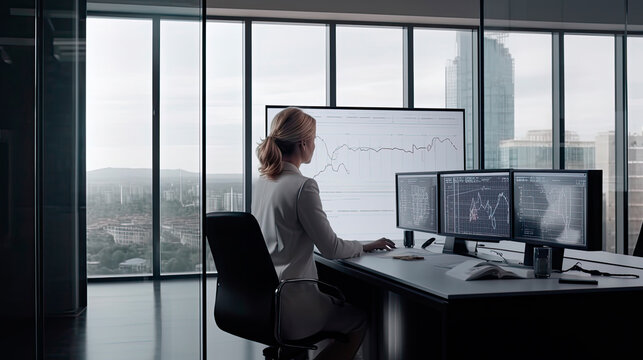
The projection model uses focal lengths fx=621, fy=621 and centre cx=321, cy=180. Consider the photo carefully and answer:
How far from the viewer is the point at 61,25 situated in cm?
238

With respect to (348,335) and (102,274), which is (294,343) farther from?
(102,274)

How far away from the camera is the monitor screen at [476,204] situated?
2980mm

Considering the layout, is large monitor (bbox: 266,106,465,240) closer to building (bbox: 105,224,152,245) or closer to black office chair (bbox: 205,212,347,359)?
black office chair (bbox: 205,212,347,359)

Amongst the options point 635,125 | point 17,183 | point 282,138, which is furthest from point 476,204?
point 635,125

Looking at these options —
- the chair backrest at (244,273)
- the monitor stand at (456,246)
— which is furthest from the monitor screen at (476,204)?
the chair backrest at (244,273)

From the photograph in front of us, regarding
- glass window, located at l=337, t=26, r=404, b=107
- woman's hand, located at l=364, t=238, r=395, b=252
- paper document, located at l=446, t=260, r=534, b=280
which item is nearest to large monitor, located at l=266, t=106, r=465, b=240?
glass window, located at l=337, t=26, r=404, b=107

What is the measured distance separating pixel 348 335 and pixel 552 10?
145 inches

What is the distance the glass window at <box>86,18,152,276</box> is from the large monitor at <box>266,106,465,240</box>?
10.3ft

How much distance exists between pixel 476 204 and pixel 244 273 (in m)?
1.24

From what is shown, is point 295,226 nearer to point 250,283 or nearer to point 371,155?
point 250,283

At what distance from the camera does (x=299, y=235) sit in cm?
284

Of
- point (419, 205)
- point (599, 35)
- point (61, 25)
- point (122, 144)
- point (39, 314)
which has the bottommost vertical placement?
point (39, 314)

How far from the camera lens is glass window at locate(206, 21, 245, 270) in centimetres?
667

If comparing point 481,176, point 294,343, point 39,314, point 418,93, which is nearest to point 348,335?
point 294,343
